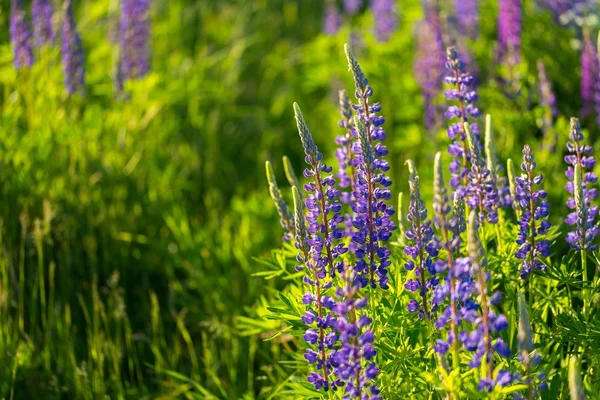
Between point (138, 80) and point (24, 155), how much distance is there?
121cm

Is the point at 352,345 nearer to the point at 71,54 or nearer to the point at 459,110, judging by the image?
the point at 459,110

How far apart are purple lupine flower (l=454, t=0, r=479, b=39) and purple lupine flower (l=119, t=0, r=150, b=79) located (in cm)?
196

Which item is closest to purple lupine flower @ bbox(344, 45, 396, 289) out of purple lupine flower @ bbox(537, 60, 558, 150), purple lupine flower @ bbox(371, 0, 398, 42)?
purple lupine flower @ bbox(537, 60, 558, 150)

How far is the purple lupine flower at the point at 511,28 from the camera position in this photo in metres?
3.87

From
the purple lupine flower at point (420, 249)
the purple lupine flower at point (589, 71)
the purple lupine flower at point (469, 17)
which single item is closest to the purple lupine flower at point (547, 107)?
the purple lupine flower at point (589, 71)

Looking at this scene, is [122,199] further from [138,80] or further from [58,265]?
[138,80]

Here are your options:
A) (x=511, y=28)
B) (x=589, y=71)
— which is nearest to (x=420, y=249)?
(x=589, y=71)

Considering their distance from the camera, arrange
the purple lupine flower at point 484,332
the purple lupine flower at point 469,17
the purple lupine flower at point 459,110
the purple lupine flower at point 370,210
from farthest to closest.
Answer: the purple lupine flower at point 469,17, the purple lupine flower at point 459,110, the purple lupine flower at point 370,210, the purple lupine flower at point 484,332

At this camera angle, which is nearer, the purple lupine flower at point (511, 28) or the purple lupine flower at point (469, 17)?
the purple lupine flower at point (511, 28)

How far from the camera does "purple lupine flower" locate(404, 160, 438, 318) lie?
1893 millimetres

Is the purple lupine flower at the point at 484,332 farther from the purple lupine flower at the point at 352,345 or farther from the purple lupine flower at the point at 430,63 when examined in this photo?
the purple lupine flower at the point at 430,63

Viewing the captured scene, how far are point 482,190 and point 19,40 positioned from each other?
2.60m

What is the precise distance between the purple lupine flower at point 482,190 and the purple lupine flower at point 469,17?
2710 millimetres

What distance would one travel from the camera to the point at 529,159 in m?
2.12
